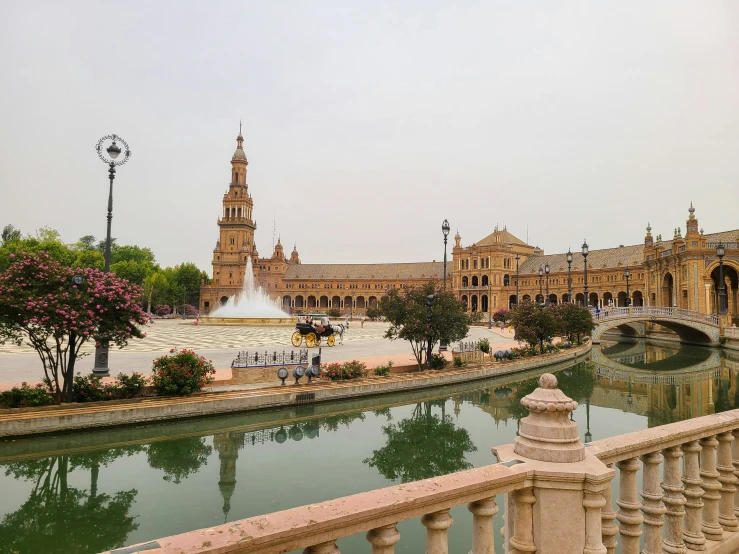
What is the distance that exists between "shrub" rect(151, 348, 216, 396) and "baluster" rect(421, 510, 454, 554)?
41.4 feet

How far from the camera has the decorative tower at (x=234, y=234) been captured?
99.2 m

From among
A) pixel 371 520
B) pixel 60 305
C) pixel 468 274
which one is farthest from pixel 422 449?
pixel 468 274

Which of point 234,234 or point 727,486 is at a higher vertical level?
point 234,234

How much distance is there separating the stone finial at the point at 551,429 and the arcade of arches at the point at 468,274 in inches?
2214

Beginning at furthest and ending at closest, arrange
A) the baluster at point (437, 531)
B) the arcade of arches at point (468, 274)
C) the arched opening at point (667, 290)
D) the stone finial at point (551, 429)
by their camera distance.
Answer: the arcade of arches at point (468, 274), the arched opening at point (667, 290), the stone finial at point (551, 429), the baluster at point (437, 531)

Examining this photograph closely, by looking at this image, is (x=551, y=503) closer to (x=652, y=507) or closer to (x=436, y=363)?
(x=652, y=507)

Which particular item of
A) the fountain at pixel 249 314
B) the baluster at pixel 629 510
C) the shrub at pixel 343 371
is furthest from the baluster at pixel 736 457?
the fountain at pixel 249 314

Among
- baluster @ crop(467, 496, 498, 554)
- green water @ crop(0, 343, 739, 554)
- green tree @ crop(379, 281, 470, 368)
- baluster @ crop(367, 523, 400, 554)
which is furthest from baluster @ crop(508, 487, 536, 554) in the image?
green tree @ crop(379, 281, 470, 368)

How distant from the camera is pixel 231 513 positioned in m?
7.89

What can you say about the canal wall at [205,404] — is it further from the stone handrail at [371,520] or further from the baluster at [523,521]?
the baluster at [523,521]

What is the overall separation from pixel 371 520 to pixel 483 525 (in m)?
0.89

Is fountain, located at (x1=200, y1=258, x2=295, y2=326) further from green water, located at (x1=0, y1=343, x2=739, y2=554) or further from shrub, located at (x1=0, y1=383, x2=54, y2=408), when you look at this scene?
shrub, located at (x1=0, y1=383, x2=54, y2=408)

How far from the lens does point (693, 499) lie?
3.93 metres

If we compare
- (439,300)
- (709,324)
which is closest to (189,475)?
(439,300)
